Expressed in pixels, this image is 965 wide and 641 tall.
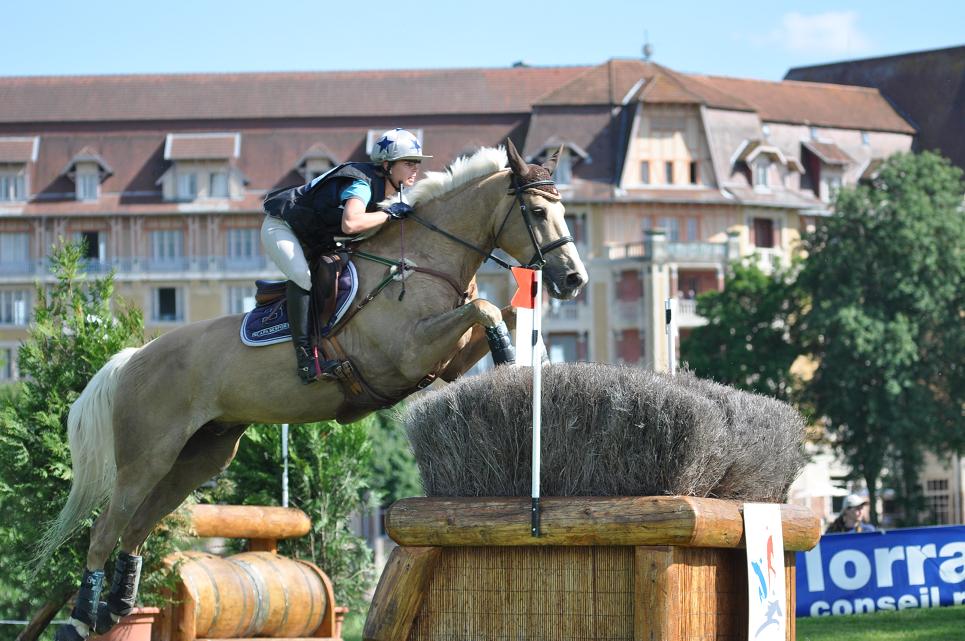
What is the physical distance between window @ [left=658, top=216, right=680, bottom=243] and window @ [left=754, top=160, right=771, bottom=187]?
3.89 m

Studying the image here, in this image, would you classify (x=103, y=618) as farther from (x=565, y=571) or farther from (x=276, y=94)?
(x=276, y=94)

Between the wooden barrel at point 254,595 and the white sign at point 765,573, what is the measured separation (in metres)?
5.12

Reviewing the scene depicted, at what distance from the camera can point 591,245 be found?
61.0 meters

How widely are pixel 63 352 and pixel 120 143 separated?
2048 inches

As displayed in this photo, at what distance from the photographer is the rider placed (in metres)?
8.91

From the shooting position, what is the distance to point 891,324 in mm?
43906

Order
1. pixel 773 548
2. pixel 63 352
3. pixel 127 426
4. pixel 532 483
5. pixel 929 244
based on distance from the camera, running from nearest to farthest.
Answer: pixel 532 483, pixel 773 548, pixel 127 426, pixel 63 352, pixel 929 244

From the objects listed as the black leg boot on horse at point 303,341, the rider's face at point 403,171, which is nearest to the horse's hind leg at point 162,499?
the black leg boot on horse at point 303,341

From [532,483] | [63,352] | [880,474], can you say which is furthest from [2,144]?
[532,483]

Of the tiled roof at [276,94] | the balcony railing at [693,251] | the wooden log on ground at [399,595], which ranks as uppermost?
the tiled roof at [276,94]

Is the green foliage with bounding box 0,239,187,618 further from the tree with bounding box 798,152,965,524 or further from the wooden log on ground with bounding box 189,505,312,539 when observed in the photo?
the tree with bounding box 798,152,965,524

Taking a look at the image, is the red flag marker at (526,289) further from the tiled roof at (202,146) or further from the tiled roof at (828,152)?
the tiled roof at (828,152)

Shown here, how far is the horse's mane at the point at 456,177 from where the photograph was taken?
916 cm

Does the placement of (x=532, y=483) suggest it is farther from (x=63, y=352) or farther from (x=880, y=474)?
(x=880, y=474)
